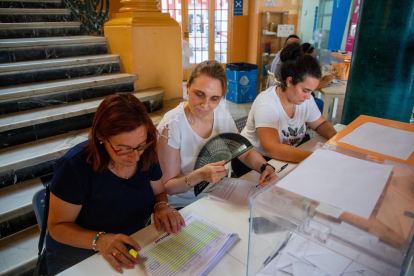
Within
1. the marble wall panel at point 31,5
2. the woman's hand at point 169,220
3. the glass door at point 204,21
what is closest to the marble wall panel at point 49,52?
the marble wall panel at point 31,5

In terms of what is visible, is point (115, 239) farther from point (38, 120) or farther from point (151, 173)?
point (38, 120)

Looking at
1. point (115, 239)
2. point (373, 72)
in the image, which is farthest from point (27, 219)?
point (373, 72)

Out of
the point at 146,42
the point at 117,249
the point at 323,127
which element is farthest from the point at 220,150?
the point at 146,42

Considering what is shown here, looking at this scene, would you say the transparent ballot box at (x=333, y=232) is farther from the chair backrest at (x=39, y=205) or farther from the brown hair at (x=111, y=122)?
the chair backrest at (x=39, y=205)

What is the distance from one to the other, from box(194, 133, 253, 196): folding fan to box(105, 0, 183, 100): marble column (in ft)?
7.73

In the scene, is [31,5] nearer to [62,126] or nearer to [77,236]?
[62,126]

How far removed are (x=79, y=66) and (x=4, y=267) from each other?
7.55 ft

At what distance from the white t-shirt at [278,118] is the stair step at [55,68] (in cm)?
226

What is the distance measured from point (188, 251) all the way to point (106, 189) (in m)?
0.47

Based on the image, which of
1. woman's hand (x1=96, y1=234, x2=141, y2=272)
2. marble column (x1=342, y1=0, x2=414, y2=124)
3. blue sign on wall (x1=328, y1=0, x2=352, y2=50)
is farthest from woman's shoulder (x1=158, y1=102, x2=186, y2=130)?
blue sign on wall (x1=328, y1=0, x2=352, y2=50)

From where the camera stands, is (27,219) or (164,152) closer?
(164,152)

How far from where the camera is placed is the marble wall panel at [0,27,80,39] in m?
3.44

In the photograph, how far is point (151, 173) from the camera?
4.47 feet

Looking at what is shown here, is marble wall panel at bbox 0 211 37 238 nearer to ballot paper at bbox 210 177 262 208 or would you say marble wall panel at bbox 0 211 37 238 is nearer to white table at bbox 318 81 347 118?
ballot paper at bbox 210 177 262 208
